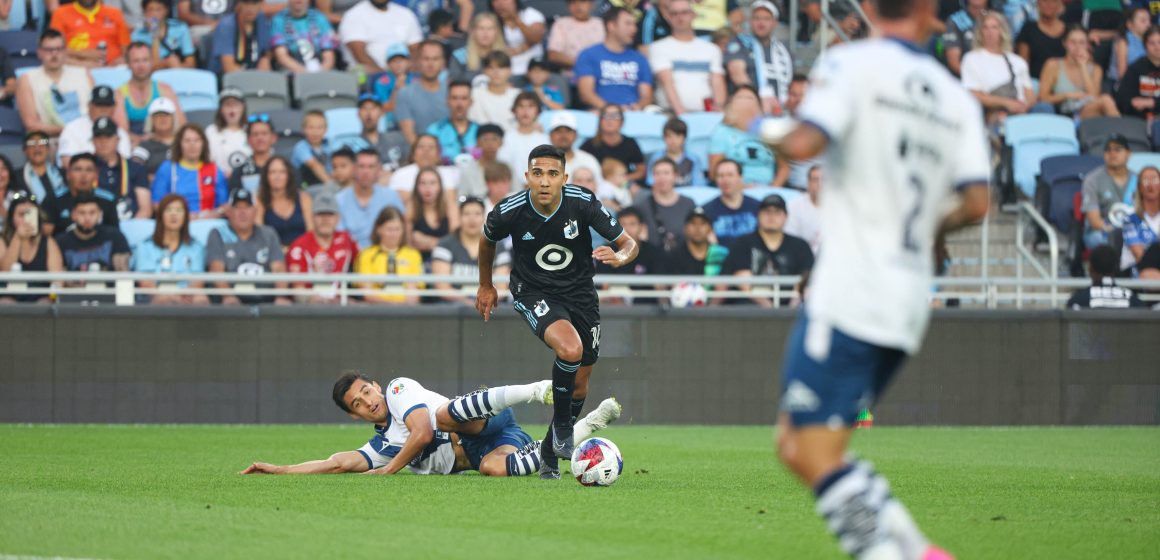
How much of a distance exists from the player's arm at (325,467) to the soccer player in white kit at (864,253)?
5562 millimetres

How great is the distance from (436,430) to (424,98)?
30.9 ft

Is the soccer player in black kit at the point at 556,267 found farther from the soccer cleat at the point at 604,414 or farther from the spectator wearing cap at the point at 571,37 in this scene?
the spectator wearing cap at the point at 571,37

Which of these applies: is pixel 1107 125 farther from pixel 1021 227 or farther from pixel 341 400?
pixel 341 400

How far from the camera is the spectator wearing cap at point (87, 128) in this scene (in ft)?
57.9

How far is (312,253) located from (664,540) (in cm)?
1044

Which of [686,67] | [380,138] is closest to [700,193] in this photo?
[686,67]

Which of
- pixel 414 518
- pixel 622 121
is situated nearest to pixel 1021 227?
pixel 622 121

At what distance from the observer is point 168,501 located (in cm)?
832

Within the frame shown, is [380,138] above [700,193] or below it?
above

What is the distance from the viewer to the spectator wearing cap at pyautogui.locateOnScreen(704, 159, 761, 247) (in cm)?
1758

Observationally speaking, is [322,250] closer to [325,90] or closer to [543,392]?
[325,90]

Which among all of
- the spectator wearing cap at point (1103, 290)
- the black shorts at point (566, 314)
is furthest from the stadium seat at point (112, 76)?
the spectator wearing cap at point (1103, 290)

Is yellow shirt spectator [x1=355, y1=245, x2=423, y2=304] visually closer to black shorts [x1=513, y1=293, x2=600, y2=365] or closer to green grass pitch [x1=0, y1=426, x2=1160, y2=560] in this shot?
green grass pitch [x1=0, y1=426, x2=1160, y2=560]

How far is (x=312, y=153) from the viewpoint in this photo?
18156mm
